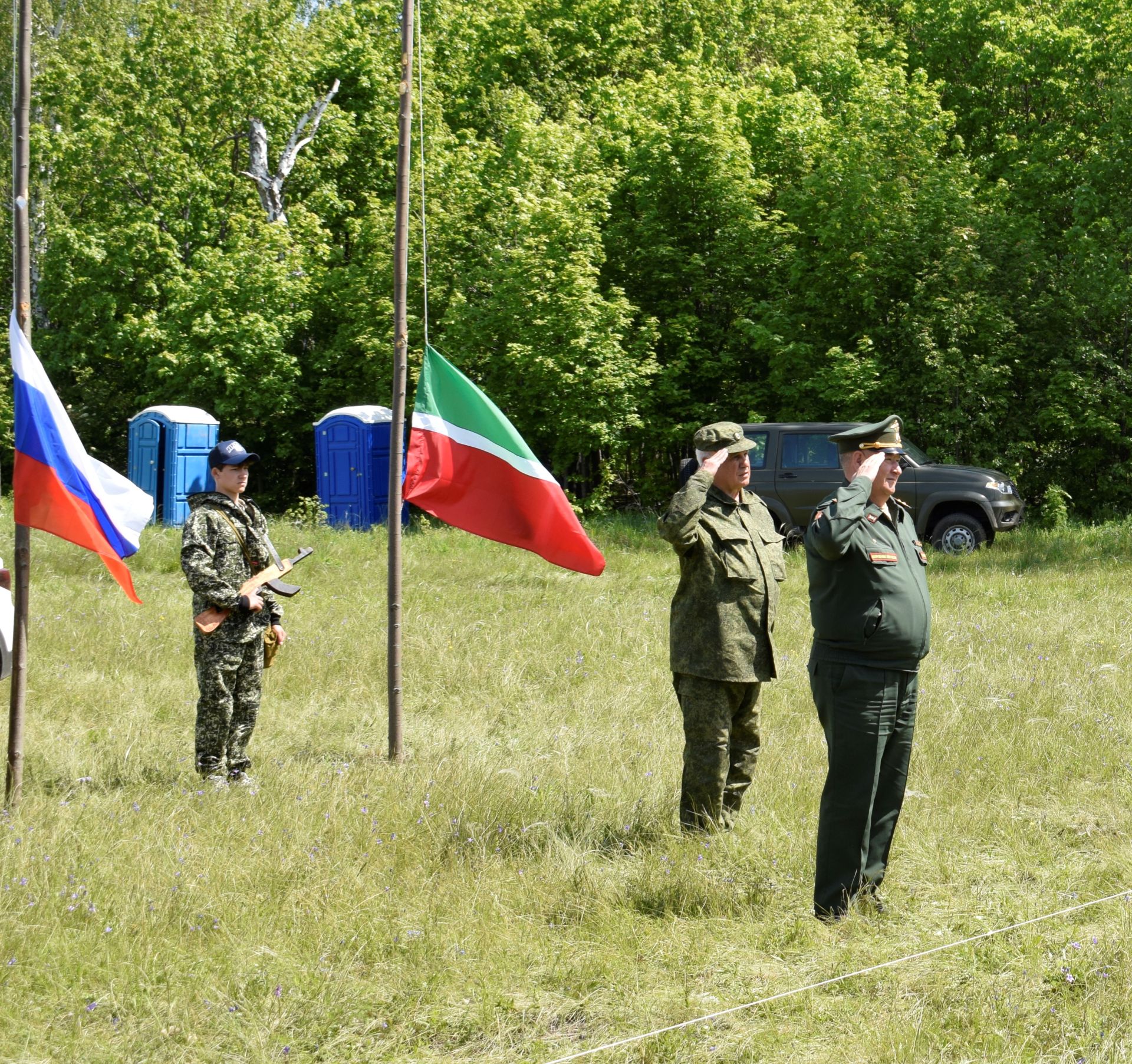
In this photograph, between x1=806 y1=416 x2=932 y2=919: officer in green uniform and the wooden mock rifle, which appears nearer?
x1=806 y1=416 x2=932 y2=919: officer in green uniform

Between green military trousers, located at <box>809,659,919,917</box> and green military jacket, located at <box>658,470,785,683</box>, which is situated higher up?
green military jacket, located at <box>658,470,785,683</box>

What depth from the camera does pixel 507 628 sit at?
1044cm

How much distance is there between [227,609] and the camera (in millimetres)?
6141

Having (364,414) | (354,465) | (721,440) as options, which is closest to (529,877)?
(721,440)

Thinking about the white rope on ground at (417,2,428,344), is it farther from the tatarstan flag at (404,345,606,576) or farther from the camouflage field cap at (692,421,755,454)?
the camouflage field cap at (692,421,755,454)

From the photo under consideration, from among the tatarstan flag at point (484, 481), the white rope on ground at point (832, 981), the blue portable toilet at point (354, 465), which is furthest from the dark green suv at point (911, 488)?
the white rope on ground at point (832, 981)

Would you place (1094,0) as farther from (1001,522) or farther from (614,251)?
(1001,522)

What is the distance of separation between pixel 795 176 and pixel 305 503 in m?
10.4

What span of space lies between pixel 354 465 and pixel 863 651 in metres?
14.6

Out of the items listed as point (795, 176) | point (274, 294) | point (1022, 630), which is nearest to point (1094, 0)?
point (795, 176)

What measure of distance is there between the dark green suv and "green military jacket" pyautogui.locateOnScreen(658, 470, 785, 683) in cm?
999

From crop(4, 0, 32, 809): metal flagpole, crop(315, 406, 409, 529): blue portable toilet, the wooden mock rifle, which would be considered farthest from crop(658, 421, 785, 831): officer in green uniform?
crop(315, 406, 409, 529): blue portable toilet

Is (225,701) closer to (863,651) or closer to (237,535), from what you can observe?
(237,535)

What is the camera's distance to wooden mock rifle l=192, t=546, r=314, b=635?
610 cm
